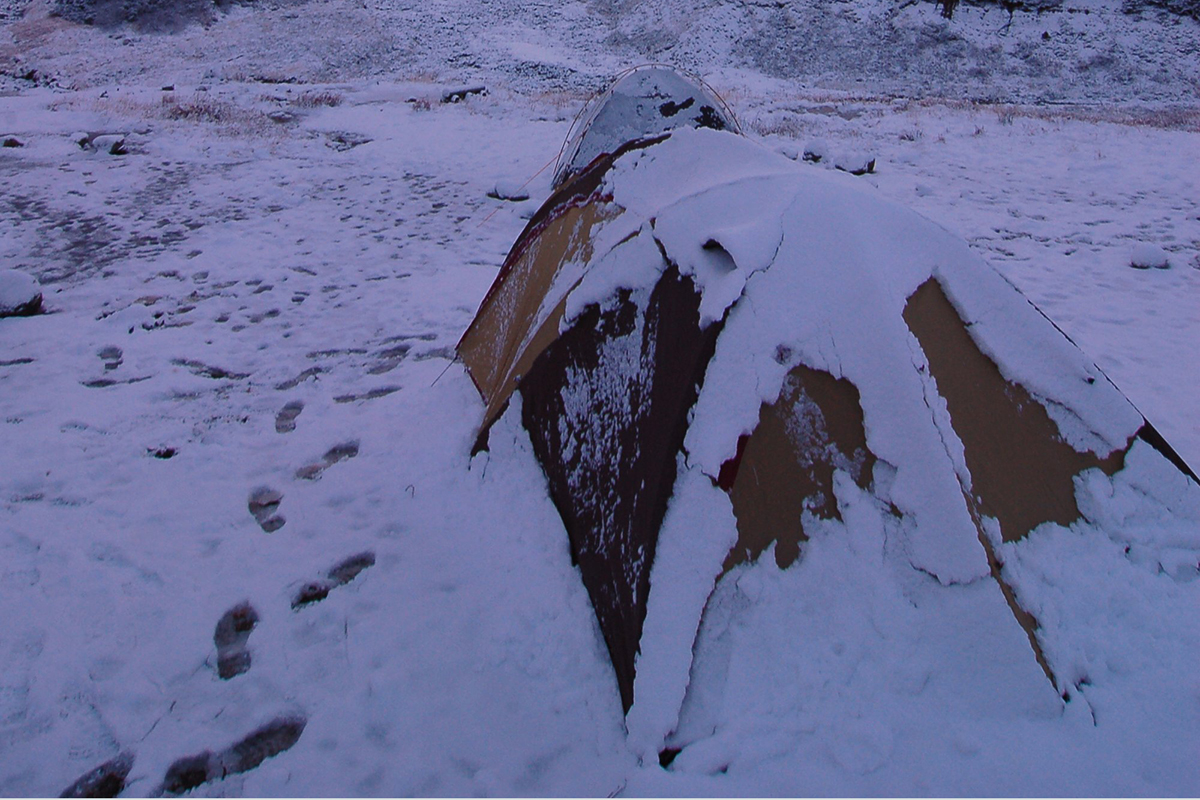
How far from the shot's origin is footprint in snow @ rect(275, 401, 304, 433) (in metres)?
4.06

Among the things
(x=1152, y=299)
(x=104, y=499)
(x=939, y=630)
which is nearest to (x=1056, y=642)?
(x=939, y=630)

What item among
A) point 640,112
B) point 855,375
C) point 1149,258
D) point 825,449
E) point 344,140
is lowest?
point 344,140

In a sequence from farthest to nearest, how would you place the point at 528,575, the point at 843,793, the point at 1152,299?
1. the point at 1152,299
2. the point at 528,575
3. the point at 843,793

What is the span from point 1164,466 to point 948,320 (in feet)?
3.42

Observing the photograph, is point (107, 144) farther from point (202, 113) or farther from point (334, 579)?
point (334, 579)

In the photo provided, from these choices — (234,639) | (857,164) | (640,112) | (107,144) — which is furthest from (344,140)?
(234,639)

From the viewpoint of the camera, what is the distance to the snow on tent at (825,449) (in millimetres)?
2225

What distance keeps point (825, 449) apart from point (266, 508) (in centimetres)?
258

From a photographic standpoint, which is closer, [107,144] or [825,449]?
[825,449]

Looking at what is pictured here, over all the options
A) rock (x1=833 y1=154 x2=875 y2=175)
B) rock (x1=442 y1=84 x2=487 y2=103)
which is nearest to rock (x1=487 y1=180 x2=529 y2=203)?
rock (x1=833 y1=154 x2=875 y2=175)

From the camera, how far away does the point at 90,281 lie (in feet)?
19.6

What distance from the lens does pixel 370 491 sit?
3.52 m

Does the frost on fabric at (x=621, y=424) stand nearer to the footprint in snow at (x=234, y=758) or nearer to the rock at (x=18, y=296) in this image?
the footprint in snow at (x=234, y=758)

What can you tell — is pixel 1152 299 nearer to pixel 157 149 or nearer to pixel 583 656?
pixel 583 656
